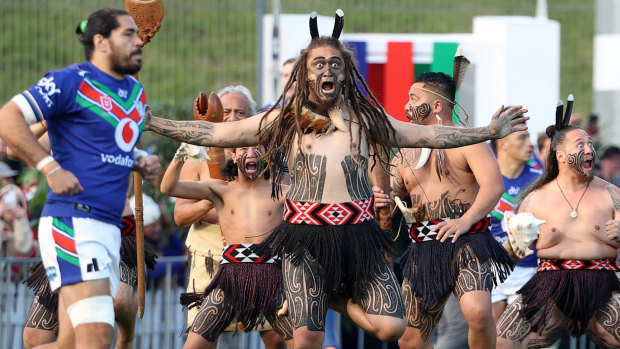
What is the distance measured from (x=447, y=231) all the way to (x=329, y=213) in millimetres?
1162

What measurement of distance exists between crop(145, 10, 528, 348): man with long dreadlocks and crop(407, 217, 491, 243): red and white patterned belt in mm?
868

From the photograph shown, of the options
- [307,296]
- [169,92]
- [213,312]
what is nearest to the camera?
[307,296]

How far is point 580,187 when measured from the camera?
7.82 m

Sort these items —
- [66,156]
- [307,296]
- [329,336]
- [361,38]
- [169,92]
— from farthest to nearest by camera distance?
[169,92]
[361,38]
[329,336]
[307,296]
[66,156]

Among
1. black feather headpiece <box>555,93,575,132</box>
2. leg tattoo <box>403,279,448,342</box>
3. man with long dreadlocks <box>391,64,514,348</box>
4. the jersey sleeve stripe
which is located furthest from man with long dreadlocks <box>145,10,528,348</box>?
black feather headpiece <box>555,93,575,132</box>

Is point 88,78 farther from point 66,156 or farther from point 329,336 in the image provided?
point 329,336

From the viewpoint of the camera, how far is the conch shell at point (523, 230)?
25.2 ft

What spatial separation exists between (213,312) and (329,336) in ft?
4.32

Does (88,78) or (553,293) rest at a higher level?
(88,78)

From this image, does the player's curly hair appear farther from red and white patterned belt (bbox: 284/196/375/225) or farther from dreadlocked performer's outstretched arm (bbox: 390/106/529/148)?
red and white patterned belt (bbox: 284/196/375/225)

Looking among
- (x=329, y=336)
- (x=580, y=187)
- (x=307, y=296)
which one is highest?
(x=580, y=187)

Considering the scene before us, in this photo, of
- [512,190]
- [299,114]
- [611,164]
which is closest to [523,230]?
[299,114]

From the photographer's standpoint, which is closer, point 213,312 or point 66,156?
point 66,156

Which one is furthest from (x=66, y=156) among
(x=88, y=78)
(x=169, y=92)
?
(x=169, y=92)
